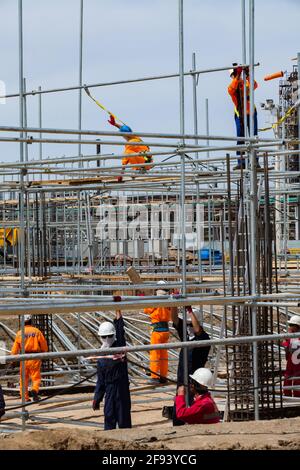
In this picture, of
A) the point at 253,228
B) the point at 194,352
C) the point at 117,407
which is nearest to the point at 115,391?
the point at 117,407

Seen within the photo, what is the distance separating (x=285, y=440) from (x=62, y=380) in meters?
8.26

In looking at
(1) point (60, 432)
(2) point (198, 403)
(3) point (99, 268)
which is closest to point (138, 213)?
(3) point (99, 268)

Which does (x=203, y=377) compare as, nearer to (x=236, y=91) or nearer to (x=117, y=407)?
(x=117, y=407)

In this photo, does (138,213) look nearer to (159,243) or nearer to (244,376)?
(159,243)

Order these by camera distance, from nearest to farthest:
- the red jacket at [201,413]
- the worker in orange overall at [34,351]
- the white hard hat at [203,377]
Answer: the red jacket at [201,413]
the white hard hat at [203,377]
the worker in orange overall at [34,351]

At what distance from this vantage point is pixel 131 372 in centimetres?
1588

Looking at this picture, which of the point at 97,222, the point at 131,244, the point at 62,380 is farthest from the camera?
the point at 97,222

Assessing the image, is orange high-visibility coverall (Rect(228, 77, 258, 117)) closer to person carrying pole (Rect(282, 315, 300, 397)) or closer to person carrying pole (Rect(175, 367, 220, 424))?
person carrying pole (Rect(282, 315, 300, 397))

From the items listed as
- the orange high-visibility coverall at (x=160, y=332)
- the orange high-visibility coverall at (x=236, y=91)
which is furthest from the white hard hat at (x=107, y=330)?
the orange high-visibility coverall at (x=236, y=91)

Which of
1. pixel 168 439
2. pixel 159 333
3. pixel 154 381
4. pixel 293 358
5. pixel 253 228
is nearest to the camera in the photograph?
pixel 168 439

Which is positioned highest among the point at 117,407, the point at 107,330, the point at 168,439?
the point at 107,330

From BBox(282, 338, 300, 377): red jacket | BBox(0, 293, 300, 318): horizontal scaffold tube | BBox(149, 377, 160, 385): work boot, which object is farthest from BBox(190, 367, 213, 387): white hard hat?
BBox(149, 377, 160, 385): work boot

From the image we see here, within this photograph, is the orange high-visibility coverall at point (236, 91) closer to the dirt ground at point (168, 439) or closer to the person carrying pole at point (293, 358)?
the person carrying pole at point (293, 358)

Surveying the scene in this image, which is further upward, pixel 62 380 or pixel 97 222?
pixel 97 222
